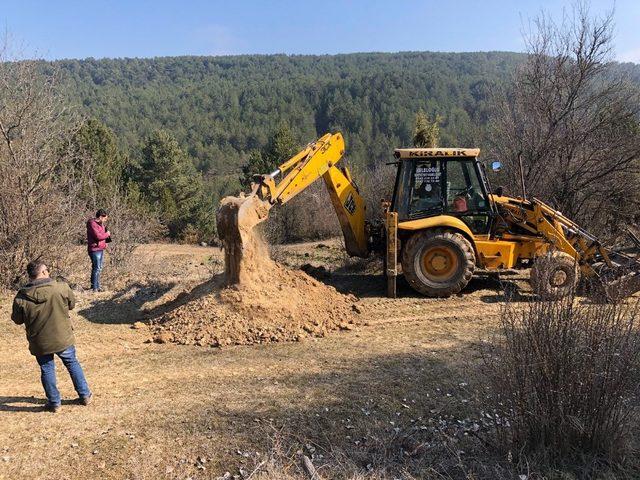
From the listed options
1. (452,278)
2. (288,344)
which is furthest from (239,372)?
(452,278)

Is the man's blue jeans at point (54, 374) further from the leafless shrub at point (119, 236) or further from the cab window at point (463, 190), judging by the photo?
the leafless shrub at point (119, 236)

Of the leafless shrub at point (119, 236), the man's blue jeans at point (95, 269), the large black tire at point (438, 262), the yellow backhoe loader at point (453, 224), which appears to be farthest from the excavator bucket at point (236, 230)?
the leafless shrub at point (119, 236)

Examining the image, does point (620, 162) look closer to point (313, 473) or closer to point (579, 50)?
point (579, 50)

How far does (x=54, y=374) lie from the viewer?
15.9ft

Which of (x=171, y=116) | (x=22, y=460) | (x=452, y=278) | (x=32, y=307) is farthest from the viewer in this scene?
(x=171, y=116)

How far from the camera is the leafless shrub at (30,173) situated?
977cm

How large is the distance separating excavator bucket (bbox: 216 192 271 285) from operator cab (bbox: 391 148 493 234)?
2.92 meters

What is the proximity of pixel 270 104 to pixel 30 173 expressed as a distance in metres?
104

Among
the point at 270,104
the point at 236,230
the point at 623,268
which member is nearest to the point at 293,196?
the point at 236,230

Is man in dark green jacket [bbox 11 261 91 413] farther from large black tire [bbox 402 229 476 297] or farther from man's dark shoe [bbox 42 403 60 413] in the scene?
large black tire [bbox 402 229 476 297]

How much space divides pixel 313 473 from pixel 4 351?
5.11 meters

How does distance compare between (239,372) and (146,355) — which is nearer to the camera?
(239,372)

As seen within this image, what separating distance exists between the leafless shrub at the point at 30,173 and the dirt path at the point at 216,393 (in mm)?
2035

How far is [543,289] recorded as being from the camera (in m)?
3.67
